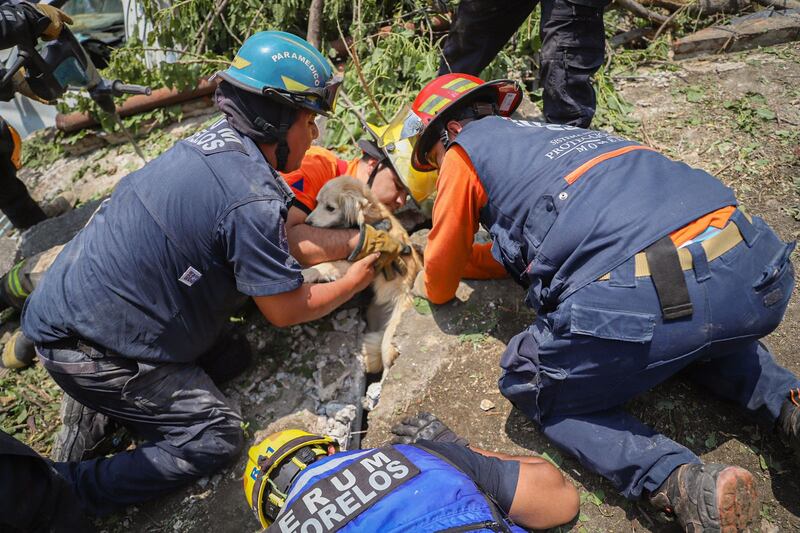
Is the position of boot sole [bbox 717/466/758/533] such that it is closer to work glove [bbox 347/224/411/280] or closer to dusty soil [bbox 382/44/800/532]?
dusty soil [bbox 382/44/800/532]

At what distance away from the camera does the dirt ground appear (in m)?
2.85

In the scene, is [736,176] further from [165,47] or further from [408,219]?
[165,47]

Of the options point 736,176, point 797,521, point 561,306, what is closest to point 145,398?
point 561,306

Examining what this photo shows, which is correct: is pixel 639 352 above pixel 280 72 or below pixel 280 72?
below

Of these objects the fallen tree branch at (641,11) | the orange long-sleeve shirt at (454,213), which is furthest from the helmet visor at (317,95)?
the fallen tree branch at (641,11)

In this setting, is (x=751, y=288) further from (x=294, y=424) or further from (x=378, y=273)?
(x=294, y=424)

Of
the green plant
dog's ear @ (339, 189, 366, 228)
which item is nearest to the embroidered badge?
dog's ear @ (339, 189, 366, 228)

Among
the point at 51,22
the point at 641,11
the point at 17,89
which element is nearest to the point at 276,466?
the point at 51,22

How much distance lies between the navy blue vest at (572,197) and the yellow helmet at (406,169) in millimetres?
938

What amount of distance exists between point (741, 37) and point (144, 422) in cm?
699

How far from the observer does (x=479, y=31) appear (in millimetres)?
4824

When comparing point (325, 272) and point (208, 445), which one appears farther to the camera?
point (325, 272)

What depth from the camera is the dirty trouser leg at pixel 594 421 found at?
2.53 meters

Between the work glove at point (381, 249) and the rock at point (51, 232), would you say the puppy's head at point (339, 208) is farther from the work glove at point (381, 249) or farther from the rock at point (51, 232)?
the rock at point (51, 232)
